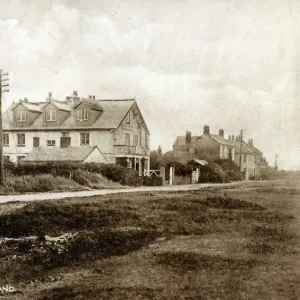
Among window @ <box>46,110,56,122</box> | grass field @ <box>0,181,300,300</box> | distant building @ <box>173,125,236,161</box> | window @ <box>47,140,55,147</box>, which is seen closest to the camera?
grass field @ <box>0,181,300,300</box>

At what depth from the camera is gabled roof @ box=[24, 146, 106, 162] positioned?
5535 mm

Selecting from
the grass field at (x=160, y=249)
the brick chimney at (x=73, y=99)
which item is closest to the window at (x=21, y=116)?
the brick chimney at (x=73, y=99)

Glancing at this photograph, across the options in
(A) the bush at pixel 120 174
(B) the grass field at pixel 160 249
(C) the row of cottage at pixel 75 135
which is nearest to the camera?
(B) the grass field at pixel 160 249

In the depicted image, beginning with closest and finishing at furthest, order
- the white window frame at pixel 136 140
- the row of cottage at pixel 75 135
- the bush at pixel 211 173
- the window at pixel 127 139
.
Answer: the row of cottage at pixel 75 135
the white window frame at pixel 136 140
the window at pixel 127 139
the bush at pixel 211 173

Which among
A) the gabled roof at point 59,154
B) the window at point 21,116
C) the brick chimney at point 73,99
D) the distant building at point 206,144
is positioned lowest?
the gabled roof at point 59,154

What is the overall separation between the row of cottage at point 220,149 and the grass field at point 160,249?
562 mm

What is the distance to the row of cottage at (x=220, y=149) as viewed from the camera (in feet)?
14.1

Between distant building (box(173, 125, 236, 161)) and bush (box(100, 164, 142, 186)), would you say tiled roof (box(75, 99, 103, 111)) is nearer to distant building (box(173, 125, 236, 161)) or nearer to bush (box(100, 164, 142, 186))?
distant building (box(173, 125, 236, 161))

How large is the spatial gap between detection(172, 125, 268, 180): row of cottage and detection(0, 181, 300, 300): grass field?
1.84 feet

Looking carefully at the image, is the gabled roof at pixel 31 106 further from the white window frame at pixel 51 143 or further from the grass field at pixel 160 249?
the grass field at pixel 160 249

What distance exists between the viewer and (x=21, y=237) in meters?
4.12

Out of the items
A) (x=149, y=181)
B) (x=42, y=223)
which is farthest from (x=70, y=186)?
(x=42, y=223)

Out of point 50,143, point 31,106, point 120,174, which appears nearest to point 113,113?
point 50,143

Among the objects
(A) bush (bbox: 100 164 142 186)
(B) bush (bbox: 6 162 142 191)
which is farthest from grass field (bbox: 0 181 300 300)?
(A) bush (bbox: 100 164 142 186)
